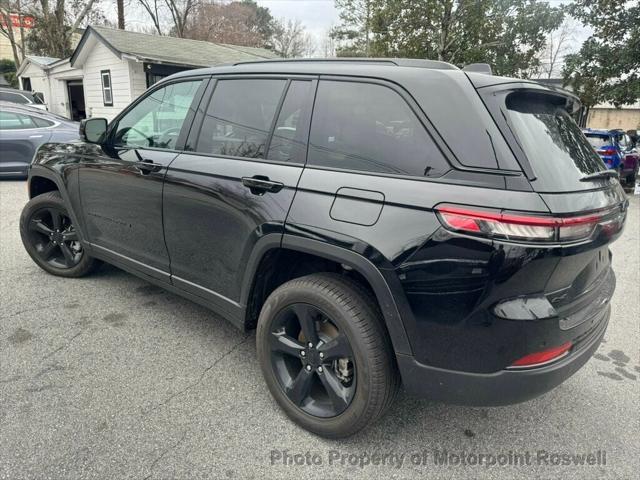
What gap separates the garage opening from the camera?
70.2ft

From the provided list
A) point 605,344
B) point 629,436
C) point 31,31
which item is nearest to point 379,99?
point 629,436

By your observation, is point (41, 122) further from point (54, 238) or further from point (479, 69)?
point (479, 69)

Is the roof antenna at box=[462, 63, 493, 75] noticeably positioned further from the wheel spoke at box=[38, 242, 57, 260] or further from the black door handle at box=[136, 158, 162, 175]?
the wheel spoke at box=[38, 242, 57, 260]

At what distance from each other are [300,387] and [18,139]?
9.49 m

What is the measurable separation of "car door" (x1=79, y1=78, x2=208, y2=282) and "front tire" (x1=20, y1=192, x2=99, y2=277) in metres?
0.53

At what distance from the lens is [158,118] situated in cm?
336

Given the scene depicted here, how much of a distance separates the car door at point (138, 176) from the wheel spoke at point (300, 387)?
1.29 m

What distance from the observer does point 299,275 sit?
2.72 metres

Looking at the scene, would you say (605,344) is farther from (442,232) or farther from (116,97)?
(116,97)

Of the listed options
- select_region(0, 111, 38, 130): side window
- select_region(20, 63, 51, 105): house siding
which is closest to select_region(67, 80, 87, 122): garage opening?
select_region(20, 63, 51, 105): house siding

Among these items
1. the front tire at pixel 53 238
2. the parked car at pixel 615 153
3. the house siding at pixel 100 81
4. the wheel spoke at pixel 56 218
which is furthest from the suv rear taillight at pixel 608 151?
the house siding at pixel 100 81

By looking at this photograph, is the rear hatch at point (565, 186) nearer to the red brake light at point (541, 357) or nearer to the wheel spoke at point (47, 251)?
the red brake light at point (541, 357)

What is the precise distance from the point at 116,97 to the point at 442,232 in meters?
17.6

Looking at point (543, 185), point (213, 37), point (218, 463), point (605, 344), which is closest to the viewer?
point (543, 185)
